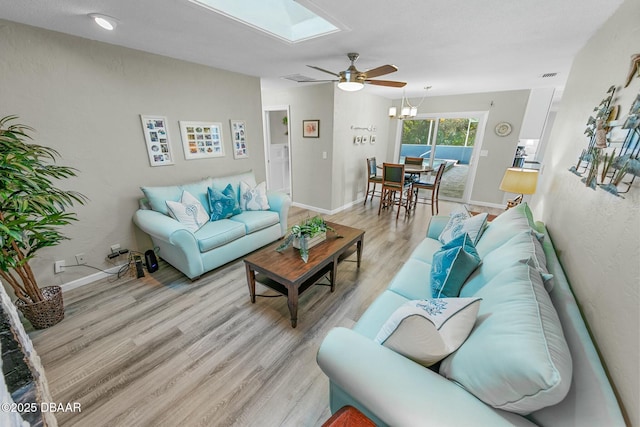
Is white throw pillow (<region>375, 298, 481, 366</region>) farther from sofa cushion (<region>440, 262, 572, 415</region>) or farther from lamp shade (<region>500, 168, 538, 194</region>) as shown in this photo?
lamp shade (<region>500, 168, 538, 194</region>)

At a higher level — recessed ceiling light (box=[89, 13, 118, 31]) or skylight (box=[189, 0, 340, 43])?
skylight (box=[189, 0, 340, 43])

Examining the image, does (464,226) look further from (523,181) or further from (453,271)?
(523,181)

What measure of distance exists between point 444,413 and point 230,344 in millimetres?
1515

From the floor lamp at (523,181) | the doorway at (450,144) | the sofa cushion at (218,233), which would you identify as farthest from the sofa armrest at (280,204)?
the doorway at (450,144)

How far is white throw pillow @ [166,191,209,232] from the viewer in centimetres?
252

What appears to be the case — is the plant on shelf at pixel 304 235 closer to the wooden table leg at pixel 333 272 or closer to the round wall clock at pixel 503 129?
Answer: the wooden table leg at pixel 333 272

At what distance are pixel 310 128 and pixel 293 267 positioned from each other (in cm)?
317

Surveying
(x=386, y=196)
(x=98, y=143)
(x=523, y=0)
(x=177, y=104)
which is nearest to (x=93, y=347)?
(x=98, y=143)

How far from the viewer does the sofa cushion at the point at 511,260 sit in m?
1.18

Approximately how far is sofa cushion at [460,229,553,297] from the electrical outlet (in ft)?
11.1

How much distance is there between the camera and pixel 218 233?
101 inches

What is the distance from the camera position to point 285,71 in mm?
3205

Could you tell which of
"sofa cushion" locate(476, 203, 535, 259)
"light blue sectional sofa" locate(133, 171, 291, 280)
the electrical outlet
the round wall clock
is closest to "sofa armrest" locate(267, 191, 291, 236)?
"light blue sectional sofa" locate(133, 171, 291, 280)

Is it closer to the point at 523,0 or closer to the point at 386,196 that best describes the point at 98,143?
the point at 523,0
